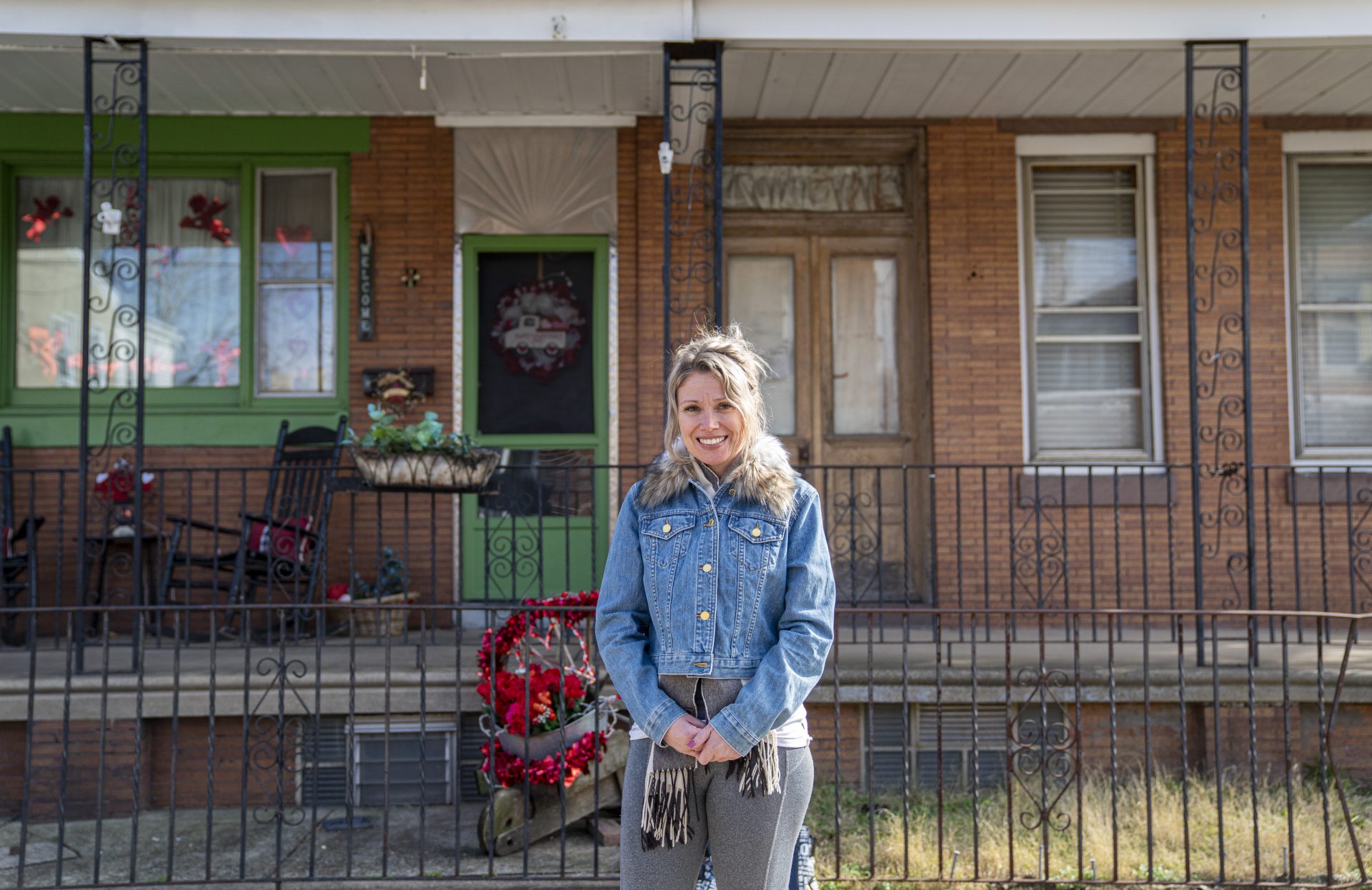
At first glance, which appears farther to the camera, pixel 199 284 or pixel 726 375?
pixel 199 284

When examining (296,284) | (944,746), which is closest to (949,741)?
(944,746)

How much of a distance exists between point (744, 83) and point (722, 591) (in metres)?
5.26

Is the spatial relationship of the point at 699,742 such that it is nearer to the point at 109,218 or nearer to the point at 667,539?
the point at 667,539

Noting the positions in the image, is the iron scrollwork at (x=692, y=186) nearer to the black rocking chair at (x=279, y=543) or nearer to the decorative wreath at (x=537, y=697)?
the decorative wreath at (x=537, y=697)

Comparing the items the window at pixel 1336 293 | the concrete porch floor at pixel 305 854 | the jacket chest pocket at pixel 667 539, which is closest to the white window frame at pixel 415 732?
the concrete porch floor at pixel 305 854

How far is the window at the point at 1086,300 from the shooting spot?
25.9ft

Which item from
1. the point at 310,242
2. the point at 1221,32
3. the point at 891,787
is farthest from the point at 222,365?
the point at 1221,32

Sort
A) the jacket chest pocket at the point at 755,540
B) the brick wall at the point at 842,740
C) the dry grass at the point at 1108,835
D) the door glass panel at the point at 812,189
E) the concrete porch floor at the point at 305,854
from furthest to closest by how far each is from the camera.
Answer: the door glass panel at the point at 812,189
the brick wall at the point at 842,740
the dry grass at the point at 1108,835
the concrete porch floor at the point at 305,854
the jacket chest pocket at the point at 755,540

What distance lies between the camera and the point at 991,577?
7.56m

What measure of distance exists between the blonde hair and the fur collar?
0.02m

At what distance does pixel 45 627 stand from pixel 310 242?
116 inches

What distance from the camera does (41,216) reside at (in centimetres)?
771

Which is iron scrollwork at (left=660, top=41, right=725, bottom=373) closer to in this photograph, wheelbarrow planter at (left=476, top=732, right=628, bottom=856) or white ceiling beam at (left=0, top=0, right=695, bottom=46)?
white ceiling beam at (left=0, top=0, right=695, bottom=46)

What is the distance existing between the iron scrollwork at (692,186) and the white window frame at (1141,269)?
2.13 m
